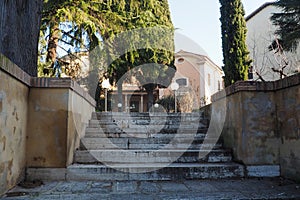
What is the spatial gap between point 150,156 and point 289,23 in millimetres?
4266

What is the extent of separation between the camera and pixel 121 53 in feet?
35.5

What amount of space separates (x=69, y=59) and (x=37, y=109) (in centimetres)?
554

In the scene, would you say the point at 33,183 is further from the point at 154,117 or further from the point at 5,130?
the point at 154,117

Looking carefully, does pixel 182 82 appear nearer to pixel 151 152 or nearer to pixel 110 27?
pixel 110 27

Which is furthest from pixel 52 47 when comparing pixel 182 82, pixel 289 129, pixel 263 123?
pixel 182 82

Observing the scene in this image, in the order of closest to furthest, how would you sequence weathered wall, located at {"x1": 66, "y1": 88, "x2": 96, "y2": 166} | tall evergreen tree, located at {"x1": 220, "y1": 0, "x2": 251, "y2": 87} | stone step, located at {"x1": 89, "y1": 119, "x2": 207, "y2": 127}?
weathered wall, located at {"x1": 66, "y1": 88, "x2": 96, "y2": 166}
stone step, located at {"x1": 89, "y1": 119, "x2": 207, "y2": 127}
tall evergreen tree, located at {"x1": 220, "y1": 0, "x2": 251, "y2": 87}

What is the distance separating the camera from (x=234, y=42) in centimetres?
863

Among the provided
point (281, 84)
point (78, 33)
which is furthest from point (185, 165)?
point (78, 33)

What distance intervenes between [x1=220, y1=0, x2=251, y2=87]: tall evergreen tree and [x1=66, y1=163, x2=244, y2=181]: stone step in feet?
Answer: 19.0

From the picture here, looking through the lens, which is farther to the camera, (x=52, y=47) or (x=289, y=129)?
(x=52, y=47)

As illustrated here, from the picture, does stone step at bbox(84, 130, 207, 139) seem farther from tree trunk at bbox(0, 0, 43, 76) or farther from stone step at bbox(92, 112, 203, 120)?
tree trunk at bbox(0, 0, 43, 76)

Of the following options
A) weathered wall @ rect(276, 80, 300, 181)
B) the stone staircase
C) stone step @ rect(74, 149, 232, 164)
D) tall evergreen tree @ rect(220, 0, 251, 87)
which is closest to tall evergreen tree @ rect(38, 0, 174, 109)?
tall evergreen tree @ rect(220, 0, 251, 87)

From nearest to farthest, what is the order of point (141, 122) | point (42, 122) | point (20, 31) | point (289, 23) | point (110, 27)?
point (42, 122) → point (20, 31) → point (141, 122) → point (289, 23) → point (110, 27)

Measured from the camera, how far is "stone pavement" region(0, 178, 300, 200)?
2.35 m
